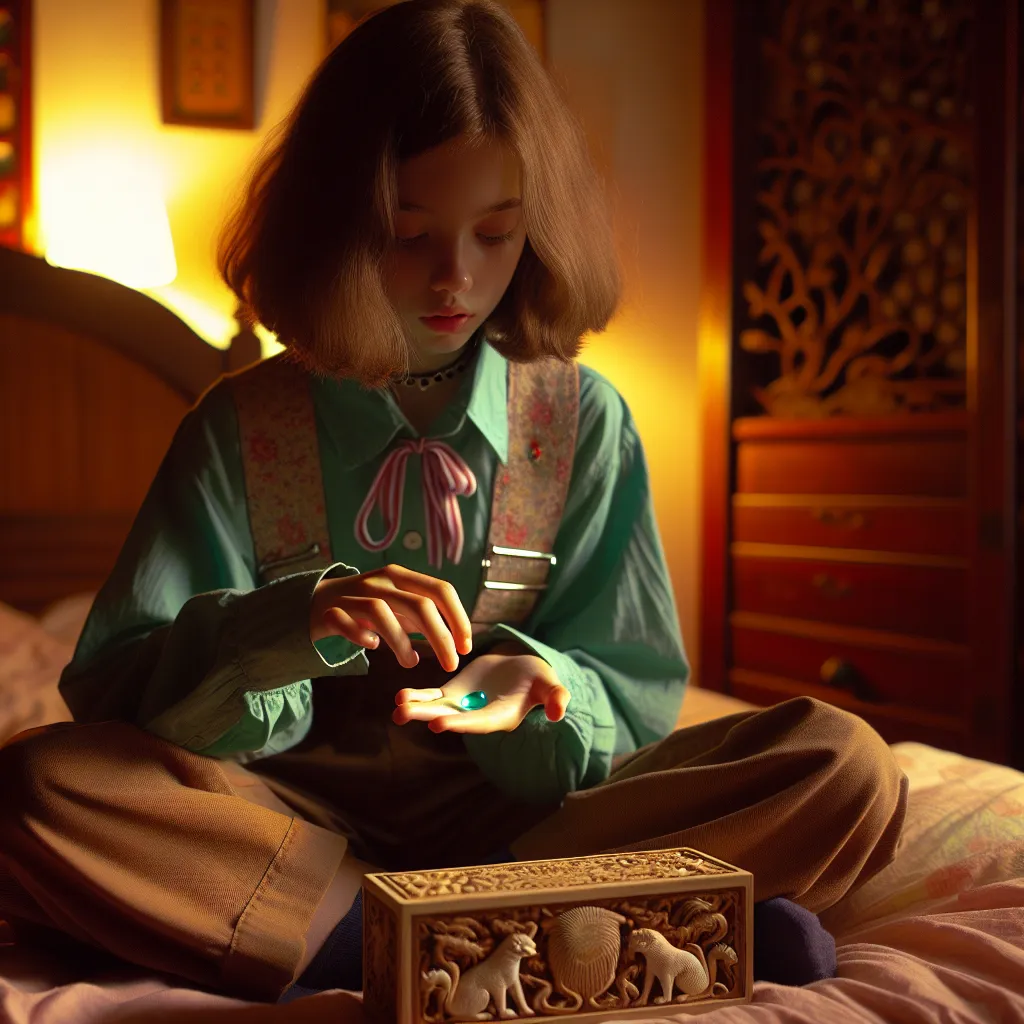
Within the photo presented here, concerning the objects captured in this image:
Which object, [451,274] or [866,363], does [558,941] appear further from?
[866,363]

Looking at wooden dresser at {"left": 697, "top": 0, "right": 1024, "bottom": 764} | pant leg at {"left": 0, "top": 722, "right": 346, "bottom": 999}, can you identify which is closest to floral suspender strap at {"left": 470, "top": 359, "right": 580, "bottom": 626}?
pant leg at {"left": 0, "top": 722, "right": 346, "bottom": 999}

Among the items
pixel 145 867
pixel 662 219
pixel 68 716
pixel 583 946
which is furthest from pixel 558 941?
pixel 662 219

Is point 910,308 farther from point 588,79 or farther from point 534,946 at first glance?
point 534,946

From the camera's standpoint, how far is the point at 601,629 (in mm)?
1085

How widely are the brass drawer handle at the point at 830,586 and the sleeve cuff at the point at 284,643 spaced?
1.70 meters

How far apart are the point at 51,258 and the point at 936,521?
172 cm

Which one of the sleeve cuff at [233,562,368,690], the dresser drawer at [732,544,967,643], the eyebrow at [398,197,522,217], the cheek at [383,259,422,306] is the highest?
the eyebrow at [398,197,522,217]

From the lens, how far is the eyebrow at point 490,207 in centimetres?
96

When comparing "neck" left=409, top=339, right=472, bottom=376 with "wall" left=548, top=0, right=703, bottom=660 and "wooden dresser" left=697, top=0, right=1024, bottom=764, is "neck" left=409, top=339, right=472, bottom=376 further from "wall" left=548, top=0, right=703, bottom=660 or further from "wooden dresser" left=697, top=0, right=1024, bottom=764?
"wall" left=548, top=0, right=703, bottom=660

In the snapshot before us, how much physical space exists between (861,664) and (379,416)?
1543 millimetres

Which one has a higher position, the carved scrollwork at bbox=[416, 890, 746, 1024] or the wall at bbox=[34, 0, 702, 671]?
the wall at bbox=[34, 0, 702, 671]

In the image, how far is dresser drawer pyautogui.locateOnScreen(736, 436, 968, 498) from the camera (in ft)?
7.19

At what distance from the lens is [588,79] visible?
2812mm

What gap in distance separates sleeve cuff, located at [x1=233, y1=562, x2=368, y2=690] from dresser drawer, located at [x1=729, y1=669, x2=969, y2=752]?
4.44 ft
